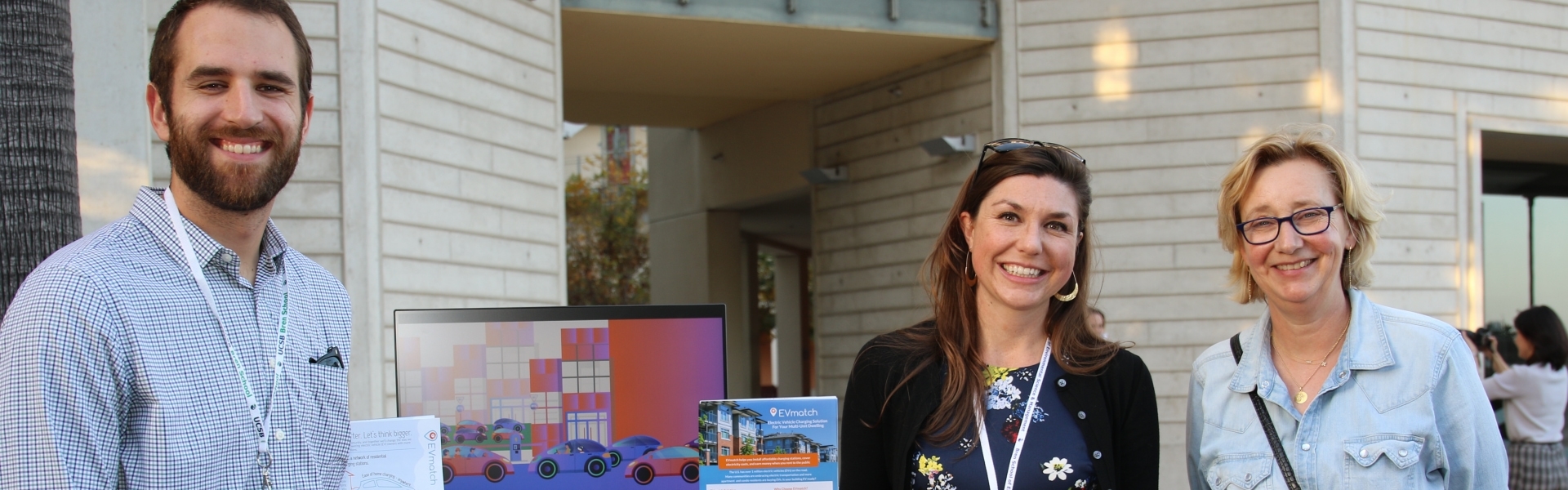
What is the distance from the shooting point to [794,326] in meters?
23.2

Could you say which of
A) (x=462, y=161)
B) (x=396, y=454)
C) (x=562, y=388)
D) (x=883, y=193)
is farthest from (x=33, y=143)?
(x=883, y=193)

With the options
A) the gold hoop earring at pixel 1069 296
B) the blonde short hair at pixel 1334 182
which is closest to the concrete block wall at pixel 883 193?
the blonde short hair at pixel 1334 182

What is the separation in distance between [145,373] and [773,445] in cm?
138

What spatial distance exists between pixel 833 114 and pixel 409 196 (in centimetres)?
670

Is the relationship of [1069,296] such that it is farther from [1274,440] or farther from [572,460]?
[572,460]

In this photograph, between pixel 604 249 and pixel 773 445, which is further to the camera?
pixel 604 249

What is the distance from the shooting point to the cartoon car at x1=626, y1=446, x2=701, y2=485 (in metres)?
2.88

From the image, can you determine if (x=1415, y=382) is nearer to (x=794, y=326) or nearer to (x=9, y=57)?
(x=9, y=57)

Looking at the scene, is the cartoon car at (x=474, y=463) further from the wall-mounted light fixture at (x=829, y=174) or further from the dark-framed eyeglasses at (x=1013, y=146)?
the wall-mounted light fixture at (x=829, y=174)

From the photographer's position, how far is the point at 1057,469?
2.66m

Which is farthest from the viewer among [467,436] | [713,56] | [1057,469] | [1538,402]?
[713,56]

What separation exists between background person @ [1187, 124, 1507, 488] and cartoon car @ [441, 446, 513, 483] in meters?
1.74

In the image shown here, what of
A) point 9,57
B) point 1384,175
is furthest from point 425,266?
point 1384,175

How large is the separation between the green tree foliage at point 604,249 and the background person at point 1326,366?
26424 mm
